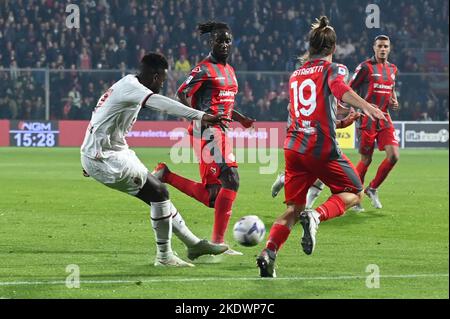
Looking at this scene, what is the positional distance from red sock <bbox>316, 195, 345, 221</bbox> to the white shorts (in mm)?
1609

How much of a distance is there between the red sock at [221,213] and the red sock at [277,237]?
150 cm

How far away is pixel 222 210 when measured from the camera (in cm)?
984

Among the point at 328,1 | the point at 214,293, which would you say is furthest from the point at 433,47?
the point at 214,293

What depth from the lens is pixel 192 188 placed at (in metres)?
10.5

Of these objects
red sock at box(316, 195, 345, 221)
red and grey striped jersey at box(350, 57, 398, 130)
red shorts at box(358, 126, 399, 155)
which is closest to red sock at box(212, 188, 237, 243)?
red sock at box(316, 195, 345, 221)

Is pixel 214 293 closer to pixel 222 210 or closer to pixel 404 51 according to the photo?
pixel 222 210

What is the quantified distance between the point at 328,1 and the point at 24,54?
1190 centimetres

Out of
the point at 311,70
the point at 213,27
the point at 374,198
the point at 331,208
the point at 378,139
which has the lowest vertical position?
the point at 374,198

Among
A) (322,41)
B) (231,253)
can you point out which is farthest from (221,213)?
(322,41)

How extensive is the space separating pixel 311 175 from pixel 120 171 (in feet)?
5.52

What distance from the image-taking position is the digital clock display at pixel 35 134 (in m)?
32.6

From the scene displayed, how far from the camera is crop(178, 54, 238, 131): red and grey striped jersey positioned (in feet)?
33.6

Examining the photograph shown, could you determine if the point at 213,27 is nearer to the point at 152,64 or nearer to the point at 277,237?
the point at 152,64

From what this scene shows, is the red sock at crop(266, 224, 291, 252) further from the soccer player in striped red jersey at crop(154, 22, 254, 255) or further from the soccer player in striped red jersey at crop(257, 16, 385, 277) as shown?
the soccer player in striped red jersey at crop(154, 22, 254, 255)
